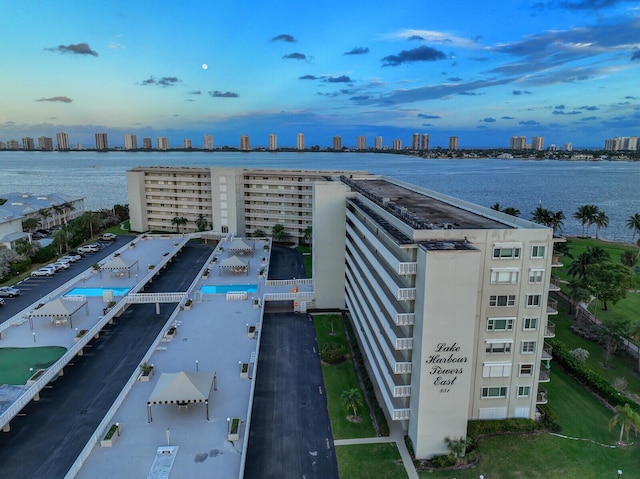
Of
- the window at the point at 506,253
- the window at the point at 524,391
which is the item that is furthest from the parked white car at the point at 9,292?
the window at the point at 524,391

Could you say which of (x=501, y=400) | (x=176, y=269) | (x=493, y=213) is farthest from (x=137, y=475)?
(x=176, y=269)

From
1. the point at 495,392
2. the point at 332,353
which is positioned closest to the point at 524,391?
the point at 495,392

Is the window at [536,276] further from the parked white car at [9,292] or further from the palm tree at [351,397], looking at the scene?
the parked white car at [9,292]

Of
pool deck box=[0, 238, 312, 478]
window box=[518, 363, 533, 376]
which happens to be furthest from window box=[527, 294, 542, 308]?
pool deck box=[0, 238, 312, 478]

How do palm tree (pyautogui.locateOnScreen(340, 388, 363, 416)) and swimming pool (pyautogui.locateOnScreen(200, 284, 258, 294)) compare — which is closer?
palm tree (pyautogui.locateOnScreen(340, 388, 363, 416))

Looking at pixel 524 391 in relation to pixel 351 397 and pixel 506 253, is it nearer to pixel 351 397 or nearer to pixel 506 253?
pixel 506 253

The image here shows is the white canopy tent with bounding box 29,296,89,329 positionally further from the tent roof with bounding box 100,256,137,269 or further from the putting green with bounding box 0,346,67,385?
the tent roof with bounding box 100,256,137,269
